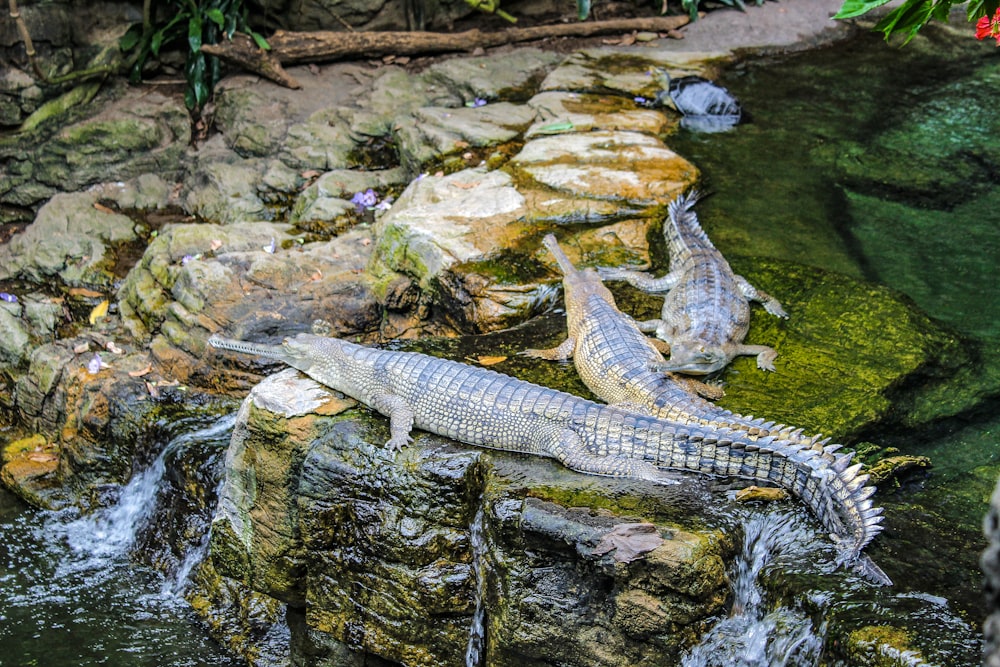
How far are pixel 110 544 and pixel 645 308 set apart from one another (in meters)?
3.83

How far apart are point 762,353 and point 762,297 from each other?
2.01ft

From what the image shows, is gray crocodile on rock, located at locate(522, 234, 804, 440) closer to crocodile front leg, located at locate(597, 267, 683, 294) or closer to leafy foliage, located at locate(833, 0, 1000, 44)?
crocodile front leg, located at locate(597, 267, 683, 294)

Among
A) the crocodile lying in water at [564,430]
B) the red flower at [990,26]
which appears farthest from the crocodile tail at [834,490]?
the red flower at [990,26]

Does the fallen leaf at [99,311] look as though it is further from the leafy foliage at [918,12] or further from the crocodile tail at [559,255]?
the leafy foliage at [918,12]

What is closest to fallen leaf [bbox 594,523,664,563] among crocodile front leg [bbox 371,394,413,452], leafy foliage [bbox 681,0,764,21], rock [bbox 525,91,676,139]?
crocodile front leg [bbox 371,394,413,452]

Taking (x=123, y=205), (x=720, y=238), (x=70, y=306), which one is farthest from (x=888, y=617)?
(x=123, y=205)

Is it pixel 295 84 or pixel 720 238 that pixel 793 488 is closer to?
pixel 720 238

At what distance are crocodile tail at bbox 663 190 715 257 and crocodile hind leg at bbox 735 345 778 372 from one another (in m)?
0.98

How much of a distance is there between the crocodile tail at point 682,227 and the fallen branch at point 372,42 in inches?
165

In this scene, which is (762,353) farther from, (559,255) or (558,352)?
(559,255)

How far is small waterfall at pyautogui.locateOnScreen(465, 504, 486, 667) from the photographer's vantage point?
4.36 metres

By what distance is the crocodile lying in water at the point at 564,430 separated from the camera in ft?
12.8

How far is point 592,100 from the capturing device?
8.55 metres

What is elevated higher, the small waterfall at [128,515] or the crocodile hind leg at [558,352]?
the crocodile hind leg at [558,352]
